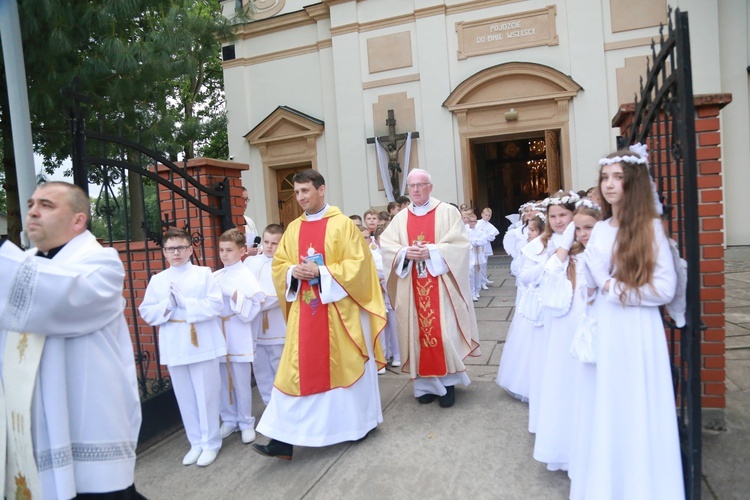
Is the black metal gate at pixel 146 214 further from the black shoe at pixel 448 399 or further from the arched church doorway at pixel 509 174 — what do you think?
the arched church doorway at pixel 509 174

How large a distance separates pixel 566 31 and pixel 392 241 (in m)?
9.64

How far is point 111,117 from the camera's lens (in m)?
8.73

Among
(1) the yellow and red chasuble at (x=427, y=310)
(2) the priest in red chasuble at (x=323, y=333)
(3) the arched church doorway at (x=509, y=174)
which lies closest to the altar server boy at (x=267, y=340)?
(2) the priest in red chasuble at (x=323, y=333)

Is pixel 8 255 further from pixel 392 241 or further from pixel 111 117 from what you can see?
pixel 111 117

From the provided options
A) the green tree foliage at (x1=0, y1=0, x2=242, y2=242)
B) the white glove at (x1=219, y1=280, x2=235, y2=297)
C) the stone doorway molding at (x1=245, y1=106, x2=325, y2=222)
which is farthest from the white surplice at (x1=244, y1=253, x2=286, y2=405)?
the stone doorway molding at (x1=245, y1=106, x2=325, y2=222)

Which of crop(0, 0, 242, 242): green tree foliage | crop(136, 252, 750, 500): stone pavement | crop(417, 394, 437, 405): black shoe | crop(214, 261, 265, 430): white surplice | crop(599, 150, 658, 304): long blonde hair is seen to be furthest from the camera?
crop(0, 0, 242, 242): green tree foliage

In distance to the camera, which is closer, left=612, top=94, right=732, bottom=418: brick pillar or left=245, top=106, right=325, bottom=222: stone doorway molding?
left=612, top=94, right=732, bottom=418: brick pillar

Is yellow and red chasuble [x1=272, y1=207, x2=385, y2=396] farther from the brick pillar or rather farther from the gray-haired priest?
the brick pillar

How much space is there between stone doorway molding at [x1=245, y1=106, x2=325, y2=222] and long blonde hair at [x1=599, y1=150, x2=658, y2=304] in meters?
12.3

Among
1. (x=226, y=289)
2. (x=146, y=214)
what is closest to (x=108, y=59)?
(x=146, y=214)

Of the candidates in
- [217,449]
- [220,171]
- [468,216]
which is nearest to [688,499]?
[217,449]

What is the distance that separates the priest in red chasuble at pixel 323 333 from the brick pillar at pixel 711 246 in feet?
6.88

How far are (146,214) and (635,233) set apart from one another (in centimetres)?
368

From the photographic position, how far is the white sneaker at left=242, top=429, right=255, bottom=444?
4023 mm
